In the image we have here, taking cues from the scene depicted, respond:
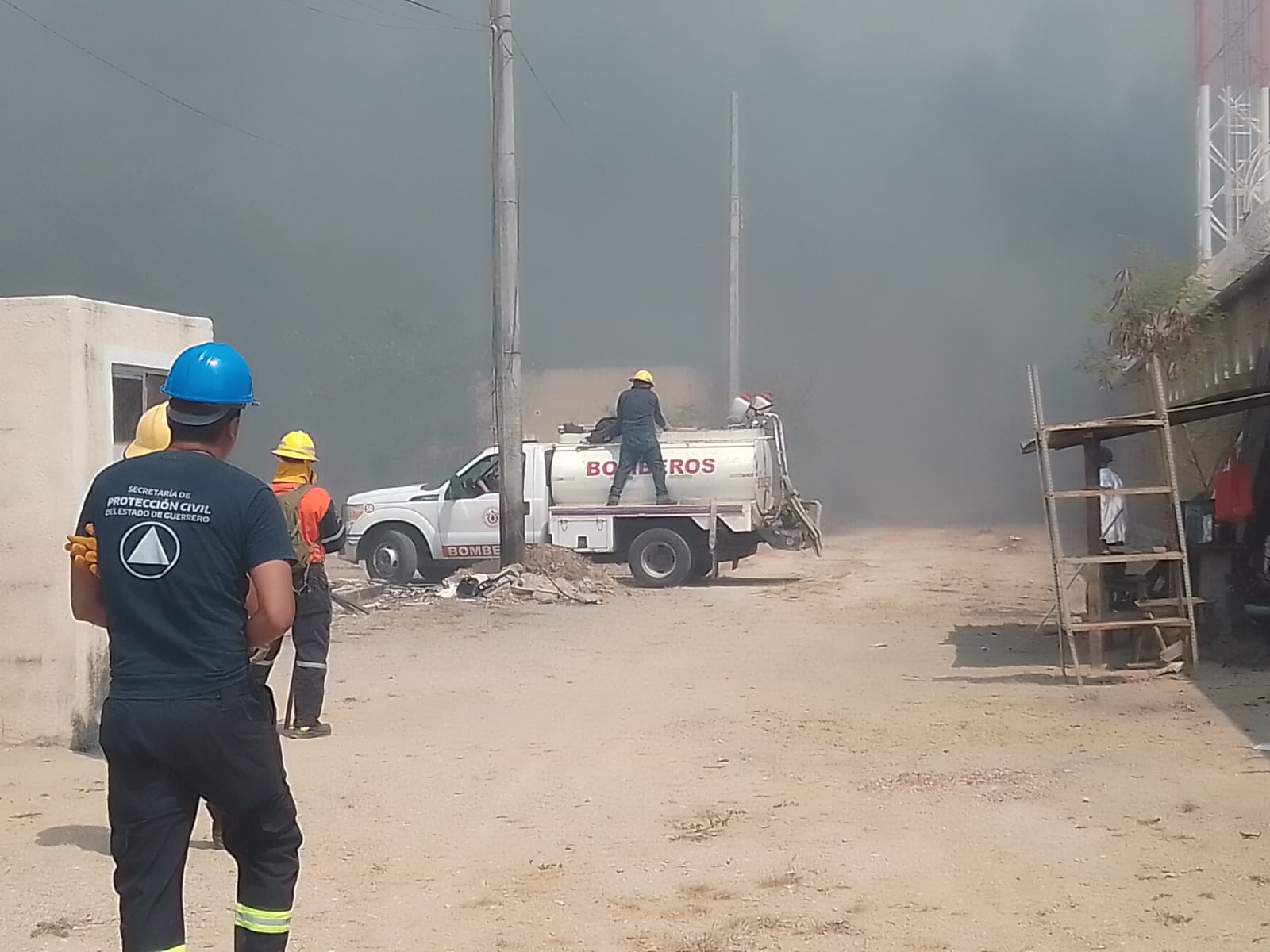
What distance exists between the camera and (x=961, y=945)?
15.8 ft

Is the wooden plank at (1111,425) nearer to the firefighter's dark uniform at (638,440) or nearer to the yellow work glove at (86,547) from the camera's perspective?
the yellow work glove at (86,547)

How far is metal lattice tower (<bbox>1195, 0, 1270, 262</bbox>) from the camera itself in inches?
893

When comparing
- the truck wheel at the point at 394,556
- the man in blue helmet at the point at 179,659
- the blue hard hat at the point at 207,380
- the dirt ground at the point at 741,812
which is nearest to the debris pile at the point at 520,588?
the truck wheel at the point at 394,556

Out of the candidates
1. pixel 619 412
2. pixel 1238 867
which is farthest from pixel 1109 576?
pixel 619 412

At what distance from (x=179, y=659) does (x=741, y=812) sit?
→ 3733 mm

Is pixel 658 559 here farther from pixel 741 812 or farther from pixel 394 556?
pixel 741 812

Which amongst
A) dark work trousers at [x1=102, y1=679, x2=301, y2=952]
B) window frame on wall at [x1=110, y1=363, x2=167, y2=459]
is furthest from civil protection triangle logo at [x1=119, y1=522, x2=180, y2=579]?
window frame on wall at [x1=110, y1=363, x2=167, y2=459]

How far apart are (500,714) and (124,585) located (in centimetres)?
634

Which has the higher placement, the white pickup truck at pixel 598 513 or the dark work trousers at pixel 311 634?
the white pickup truck at pixel 598 513

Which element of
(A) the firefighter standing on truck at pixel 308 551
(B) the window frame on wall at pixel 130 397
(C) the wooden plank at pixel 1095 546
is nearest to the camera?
(A) the firefighter standing on truck at pixel 308 551

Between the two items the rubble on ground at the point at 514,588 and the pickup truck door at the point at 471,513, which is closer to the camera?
the rubble on ground at the point at 514,588

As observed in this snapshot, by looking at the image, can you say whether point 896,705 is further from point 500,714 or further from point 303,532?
point 303,532

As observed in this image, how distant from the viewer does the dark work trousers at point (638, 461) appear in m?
18.9

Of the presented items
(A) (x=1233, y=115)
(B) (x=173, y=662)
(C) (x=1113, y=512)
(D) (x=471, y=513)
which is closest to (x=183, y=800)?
(B) (x=173, y=662)
